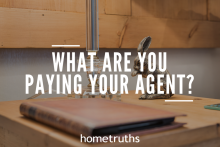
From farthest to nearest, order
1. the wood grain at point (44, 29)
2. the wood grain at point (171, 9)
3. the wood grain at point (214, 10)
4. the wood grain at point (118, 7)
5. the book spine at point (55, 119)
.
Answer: the wood grain at point (214, 10) < the wood grain at point (171, 9) < the wood grain at point (118, 7) < the wood grain at point (44, 29) < the book spine at point (55, 119)

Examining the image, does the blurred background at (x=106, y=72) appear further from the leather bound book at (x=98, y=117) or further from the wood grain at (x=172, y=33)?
the leather bound book at (x=98, y=117)

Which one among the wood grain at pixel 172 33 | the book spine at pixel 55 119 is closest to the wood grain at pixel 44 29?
the wood grain at pixel 172 33

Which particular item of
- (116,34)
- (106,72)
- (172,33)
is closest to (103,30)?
(116,34)

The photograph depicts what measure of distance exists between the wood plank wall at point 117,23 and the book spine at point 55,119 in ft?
1.91

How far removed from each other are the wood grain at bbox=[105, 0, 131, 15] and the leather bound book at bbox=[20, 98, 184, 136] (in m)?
0.84

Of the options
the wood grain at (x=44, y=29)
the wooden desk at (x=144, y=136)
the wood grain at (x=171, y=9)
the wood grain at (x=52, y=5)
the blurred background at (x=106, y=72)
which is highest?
the wood grain at (x=171, y=9)

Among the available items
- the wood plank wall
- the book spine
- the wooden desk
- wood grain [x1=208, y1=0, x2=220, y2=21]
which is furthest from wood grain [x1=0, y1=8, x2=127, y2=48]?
wood grain [x1=208, y1=0, x2=220, y2=21]

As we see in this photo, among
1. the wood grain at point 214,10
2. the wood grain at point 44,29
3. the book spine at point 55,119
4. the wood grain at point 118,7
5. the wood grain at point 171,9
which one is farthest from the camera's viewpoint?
the wood grain at point 214,10

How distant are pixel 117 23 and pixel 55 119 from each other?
3.14ft

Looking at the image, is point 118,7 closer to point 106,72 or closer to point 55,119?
point 106,72

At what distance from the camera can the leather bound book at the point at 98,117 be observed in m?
0.48

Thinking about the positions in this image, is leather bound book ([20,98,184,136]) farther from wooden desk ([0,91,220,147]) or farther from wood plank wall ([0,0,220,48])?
wood plank wall ([0,0,220,48])

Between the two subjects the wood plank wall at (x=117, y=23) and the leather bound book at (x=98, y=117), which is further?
the wood plank wall at (x=117, y=23)

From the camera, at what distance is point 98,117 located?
1.70ft
